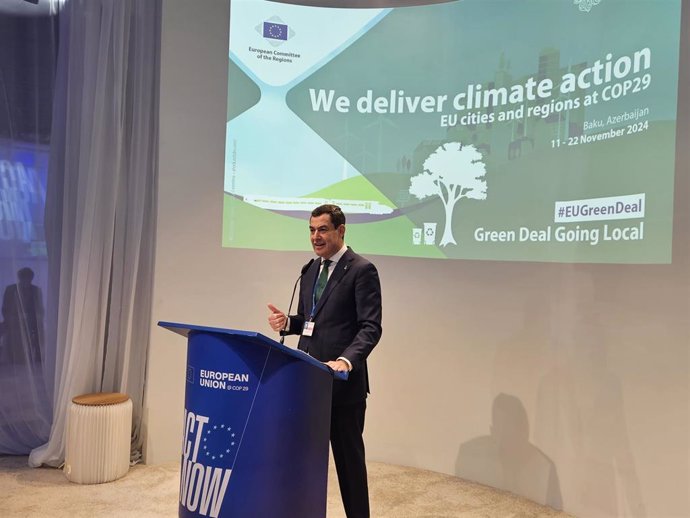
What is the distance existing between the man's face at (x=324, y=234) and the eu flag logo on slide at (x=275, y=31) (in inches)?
74.5

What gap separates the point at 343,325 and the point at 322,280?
0.24 m

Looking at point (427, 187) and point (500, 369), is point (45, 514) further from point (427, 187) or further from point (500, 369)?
point (427, 187)

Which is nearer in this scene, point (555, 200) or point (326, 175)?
Answer: point (555, 200)

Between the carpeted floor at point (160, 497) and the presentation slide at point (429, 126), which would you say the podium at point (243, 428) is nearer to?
the carpeted floor at point (160, 497)

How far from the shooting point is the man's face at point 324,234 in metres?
2.33

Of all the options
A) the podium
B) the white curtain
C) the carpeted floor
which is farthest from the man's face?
the white curtain

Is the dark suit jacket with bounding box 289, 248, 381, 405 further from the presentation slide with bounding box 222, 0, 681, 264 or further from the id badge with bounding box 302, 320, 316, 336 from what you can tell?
the presentation slide with bounding box 222, 0, 681, 264

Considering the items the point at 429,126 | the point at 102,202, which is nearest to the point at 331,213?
the point at 429,126

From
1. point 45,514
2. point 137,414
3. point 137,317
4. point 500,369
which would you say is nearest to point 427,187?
point 500,369

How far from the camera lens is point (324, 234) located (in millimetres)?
2336

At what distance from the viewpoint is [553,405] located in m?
3.12

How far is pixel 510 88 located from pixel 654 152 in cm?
100

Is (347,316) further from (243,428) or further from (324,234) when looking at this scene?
(243,428)

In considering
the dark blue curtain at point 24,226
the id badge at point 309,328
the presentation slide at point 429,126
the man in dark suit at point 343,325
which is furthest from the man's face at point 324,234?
A: the dark blue curtain at point 24,226
